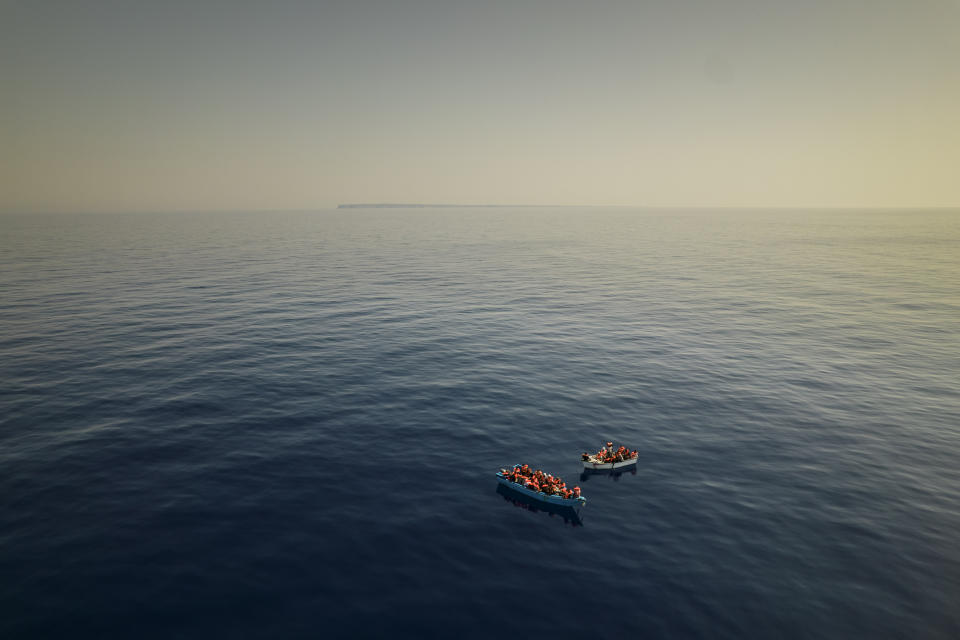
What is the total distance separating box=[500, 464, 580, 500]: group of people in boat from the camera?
31.0m

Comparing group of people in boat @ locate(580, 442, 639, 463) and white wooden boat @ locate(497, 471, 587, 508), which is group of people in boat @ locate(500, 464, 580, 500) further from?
group of people in boat @ locate(580, 442, 639, 463)

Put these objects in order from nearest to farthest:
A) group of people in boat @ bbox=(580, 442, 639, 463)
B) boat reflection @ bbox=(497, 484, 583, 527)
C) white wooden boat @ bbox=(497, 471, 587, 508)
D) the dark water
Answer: the dark water → boat reflection @ bbox=(497, 484, 583, 527) → white wooden boat @ bbox=(497, 471, 587, 508) → group of people in boat @ bbox=(580, 442, 639, 463)

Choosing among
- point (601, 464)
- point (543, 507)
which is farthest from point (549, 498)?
point (601, 464)

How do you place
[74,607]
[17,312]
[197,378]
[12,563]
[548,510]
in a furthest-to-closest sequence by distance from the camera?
[17,312], [197,378], [548,510], [12,563], [74,607]

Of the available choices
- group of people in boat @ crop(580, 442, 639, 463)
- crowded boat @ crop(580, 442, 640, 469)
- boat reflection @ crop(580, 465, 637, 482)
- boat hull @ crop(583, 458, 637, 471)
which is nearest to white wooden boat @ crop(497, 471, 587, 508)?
boat reflection @ crop(580, 465, 637, 482)

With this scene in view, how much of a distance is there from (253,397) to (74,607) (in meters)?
24.4

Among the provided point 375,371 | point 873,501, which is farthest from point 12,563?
point 873,501

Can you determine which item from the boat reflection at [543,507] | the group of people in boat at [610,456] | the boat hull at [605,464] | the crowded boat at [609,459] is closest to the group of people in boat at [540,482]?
the boat reflection at [543,507]

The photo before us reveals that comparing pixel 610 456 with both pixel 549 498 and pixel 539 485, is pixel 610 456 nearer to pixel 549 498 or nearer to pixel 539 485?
pixel 549 498

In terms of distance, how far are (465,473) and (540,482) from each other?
5947 millimetres

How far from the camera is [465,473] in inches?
1347

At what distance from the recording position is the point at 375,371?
53188 mm

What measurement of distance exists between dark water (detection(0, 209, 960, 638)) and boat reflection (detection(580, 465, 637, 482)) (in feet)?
1.87

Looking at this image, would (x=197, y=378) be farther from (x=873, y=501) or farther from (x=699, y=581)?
(x=873, y=501)
